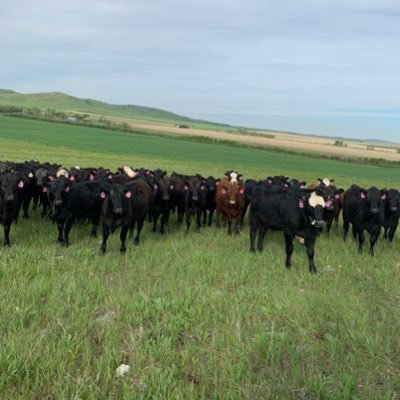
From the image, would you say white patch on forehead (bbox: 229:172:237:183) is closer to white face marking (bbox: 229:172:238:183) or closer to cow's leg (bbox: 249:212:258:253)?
white face marking (bbox: 229:172:238:183)

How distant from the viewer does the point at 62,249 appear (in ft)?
32.1

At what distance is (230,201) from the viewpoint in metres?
13.3

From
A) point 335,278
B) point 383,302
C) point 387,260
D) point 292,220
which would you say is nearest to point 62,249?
point 292,220

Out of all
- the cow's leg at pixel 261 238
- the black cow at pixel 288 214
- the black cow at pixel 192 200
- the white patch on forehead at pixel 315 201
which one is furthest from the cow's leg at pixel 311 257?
the black cow at pixel 192 200

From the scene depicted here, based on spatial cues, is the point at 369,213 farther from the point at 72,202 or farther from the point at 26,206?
the point at 26,206

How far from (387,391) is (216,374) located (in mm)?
1663

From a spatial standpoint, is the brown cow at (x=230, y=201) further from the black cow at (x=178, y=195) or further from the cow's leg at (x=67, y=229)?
the cow's leg at (x=67, y=229)

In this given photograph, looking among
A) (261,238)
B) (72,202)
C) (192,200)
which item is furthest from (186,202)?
(72,202)

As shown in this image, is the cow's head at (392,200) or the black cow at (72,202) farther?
the cow's head at (392,200)

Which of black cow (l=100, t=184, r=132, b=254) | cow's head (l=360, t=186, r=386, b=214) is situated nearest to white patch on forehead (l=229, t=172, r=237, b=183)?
cow's head (l=360, t=186, r=386, b=214)

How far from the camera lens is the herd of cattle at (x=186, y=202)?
9.85m

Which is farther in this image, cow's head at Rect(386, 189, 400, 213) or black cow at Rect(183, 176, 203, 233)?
black cow at Rect(183, 176, 203, 233)

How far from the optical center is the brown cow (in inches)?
523

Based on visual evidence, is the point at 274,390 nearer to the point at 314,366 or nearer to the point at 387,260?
the point at 314,366
